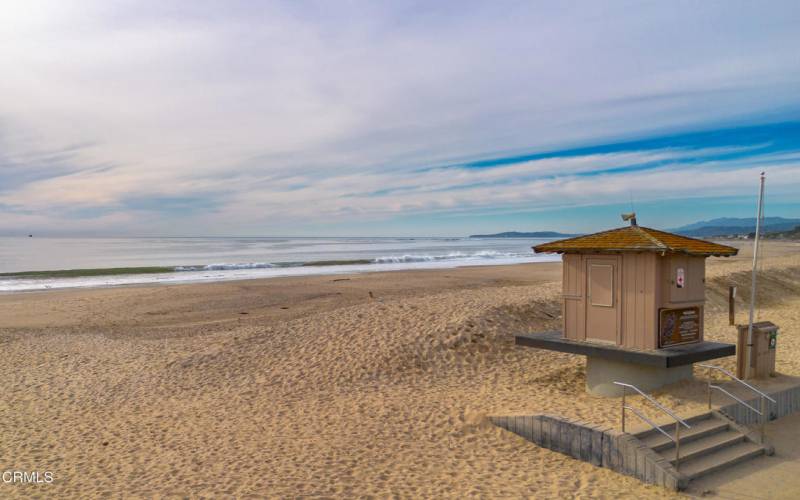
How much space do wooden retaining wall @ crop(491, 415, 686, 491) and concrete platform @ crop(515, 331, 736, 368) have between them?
5.77 feet

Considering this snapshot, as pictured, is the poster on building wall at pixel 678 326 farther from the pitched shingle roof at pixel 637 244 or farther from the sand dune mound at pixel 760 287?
the sand dune mound at pixel 760 287

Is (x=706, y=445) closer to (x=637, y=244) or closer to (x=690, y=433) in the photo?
(x=690, y=433)

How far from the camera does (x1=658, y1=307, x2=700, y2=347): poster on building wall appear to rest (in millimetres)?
9453

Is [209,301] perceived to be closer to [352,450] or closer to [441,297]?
[441,297]

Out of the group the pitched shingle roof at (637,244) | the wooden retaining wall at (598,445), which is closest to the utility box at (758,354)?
the pitched shingle roof at (637,244)

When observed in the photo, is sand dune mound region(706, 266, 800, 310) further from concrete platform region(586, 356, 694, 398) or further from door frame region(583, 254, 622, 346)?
door frame region(583, 254, 622, 346)

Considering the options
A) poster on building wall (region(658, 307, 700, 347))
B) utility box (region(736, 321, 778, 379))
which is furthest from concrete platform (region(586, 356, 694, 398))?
utility box (region(736, 321, 778, 379))

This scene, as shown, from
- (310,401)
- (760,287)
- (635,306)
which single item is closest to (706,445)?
(635,306)

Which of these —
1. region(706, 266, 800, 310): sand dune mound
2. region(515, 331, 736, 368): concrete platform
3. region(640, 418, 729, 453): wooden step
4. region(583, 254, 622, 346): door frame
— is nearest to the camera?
region(640, 418, 729, 453): wooden step

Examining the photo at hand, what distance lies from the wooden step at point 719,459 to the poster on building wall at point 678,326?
72.5 inches

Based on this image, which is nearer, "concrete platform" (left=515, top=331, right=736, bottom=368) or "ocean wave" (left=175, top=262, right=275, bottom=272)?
"concrete platform" (left=515, top=331, right=736, bottom=368)

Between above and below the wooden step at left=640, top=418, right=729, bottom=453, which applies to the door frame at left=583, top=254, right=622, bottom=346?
above

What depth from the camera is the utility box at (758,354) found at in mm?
10577

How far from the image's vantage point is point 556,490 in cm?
710
